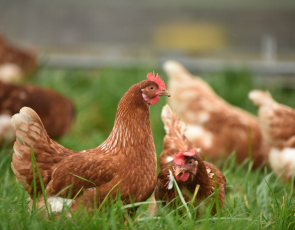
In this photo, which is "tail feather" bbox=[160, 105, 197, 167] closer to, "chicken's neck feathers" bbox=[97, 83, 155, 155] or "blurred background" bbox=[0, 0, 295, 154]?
"chicken's neck feathers" bbox=[97, 83, 155, 155]

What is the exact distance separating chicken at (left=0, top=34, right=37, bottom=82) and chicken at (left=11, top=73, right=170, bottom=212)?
3.44 m

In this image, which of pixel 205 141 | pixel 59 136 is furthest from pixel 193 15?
pixel 59 136

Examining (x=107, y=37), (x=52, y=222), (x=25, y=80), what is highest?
(x=107, y=37)

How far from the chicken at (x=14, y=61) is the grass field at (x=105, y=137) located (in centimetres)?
18

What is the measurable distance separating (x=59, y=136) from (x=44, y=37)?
2833 millimetres

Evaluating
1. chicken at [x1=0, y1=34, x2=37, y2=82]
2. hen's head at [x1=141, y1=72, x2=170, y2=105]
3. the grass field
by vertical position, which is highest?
chicken at [x1=0, y1=34, x2=37, y2=82]

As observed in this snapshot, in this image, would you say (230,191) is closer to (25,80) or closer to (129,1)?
(25,80)

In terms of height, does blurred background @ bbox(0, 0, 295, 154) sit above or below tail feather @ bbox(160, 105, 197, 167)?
above

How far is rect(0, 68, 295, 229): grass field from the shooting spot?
1.42m

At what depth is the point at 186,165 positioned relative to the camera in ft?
5.31

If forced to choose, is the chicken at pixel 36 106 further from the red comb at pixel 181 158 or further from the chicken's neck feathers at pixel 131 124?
the red comb at pixel 181 158

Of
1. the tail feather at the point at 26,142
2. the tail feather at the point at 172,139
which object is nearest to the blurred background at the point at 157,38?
the tail feather at the point at 172,139

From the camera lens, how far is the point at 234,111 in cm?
341

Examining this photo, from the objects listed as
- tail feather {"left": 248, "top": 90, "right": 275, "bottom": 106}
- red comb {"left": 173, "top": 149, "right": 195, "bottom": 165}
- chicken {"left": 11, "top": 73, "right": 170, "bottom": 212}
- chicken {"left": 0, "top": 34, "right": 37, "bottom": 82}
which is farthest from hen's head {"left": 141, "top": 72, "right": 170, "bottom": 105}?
chicken {"left": 0, "top": 34, "right": 37, "bottom": 82}
